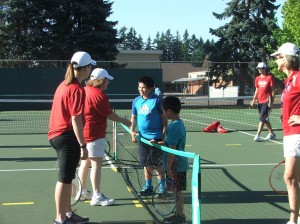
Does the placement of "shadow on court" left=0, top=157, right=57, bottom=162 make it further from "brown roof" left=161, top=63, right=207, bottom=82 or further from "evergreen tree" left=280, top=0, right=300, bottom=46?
"brown roof" left=161, top=63, right=207, bottom=82

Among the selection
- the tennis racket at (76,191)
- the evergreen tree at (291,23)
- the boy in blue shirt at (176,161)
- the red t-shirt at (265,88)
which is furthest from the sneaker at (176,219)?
the evergreen tree at (291,23)

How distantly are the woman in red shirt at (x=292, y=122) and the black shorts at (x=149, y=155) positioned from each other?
1.50 m

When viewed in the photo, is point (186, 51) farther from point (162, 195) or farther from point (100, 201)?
point (162, 195)

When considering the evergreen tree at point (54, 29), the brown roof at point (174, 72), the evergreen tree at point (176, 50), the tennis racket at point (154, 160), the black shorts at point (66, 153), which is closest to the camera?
the black shorts at point (66, 153)

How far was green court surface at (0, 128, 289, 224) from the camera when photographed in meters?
5.52

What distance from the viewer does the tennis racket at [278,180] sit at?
20.9 feet

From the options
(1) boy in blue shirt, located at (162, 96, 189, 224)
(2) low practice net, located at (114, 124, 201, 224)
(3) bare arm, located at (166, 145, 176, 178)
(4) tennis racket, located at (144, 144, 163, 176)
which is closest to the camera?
(2) low practice net, located at (114, 124, 201, 224)

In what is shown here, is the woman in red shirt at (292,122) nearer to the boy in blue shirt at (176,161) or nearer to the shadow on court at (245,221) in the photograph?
the shadow on court at (245,221)

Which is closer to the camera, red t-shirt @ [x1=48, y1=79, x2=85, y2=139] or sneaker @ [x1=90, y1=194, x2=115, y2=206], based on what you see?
red t-shirt @ [x1=48, y1=79, x2=85, y2=139]

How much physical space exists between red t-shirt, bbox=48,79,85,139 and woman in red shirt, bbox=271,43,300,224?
6.75ft

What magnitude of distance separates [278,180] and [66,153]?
3303 millimetres

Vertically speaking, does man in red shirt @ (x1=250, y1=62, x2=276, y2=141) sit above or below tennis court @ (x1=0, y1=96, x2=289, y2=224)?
above

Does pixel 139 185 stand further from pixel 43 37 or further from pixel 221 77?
pixel 43 37

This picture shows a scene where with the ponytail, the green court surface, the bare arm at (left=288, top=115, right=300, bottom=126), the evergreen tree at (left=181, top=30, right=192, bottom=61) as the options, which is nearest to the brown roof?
the green court surface
